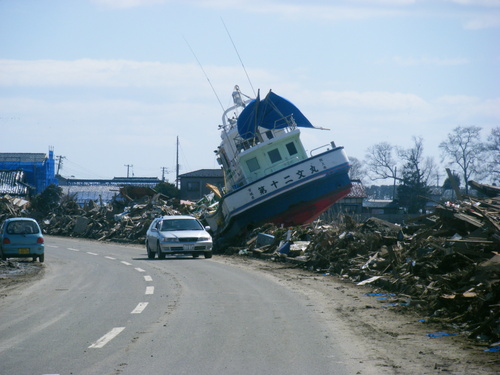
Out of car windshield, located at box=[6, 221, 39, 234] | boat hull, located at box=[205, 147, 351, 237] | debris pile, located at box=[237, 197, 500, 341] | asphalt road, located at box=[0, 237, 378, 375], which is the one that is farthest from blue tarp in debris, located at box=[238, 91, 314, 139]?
asphalt road, located at box=[0, 237, 378, 375]

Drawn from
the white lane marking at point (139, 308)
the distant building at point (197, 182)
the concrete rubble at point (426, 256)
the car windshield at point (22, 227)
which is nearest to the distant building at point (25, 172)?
the distant building at point (197, 182)

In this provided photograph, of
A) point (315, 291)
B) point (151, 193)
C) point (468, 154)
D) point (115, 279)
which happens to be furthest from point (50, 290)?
point (468, 154)

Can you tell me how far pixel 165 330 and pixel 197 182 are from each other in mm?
85825

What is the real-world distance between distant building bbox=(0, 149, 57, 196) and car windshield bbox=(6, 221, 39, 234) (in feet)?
195

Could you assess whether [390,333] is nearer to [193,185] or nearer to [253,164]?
[253,164]

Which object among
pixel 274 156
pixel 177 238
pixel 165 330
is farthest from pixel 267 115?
pixel 165 330

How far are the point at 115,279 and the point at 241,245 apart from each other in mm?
14707

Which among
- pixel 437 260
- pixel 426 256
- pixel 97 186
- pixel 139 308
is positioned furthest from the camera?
pixel 97 186

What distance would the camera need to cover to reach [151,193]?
60031 mm

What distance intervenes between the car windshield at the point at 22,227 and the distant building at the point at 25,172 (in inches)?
2344

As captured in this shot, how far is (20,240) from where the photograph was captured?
23.6 metres

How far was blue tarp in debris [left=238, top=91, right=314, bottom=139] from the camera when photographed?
1443 inches

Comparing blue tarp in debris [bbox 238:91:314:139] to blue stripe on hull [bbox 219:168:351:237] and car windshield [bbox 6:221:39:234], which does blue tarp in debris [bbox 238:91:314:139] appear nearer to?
blue stripe on hull [bbox 219:168:351:237]

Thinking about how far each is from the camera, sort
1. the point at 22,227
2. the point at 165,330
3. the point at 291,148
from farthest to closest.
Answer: the point at 291,148, the point at 22,227, the point at 165,330
